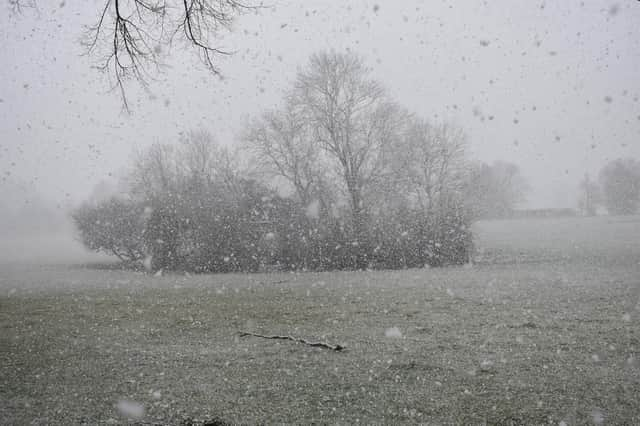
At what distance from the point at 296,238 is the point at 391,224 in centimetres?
327

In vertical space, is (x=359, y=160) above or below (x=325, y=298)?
above

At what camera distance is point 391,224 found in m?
15.3

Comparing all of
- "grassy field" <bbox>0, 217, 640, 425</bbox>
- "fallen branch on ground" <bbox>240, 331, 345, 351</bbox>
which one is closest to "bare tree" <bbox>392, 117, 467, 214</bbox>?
"grassy field" <bbox>0, 217, 640, 425</bbox>

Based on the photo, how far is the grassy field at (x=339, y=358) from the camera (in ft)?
→ 11.1

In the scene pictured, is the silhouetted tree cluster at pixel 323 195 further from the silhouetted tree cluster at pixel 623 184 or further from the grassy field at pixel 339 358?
the silhouetted tree cluster at pixel 623 184

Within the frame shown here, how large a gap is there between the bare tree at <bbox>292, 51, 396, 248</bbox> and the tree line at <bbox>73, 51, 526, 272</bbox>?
4cm

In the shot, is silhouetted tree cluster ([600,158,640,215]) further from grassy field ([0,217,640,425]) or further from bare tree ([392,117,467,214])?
grassy field ([0,217,640,425])

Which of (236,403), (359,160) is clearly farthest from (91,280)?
(236,403)

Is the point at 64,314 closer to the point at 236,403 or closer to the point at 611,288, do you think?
the point at 236,403

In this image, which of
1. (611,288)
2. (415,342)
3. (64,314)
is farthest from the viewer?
(611,288)

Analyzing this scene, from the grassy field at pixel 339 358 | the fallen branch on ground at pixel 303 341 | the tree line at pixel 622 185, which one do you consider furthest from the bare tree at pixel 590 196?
the fallen branch on ground at pixel 303 341

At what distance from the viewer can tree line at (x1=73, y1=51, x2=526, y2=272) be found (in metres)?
15.2

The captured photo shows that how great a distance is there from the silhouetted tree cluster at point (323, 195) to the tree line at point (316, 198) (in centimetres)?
4

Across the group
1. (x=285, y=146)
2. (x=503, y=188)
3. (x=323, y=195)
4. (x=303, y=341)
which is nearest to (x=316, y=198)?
(x=323, y=195)
